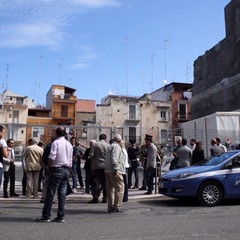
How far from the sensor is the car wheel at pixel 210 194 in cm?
1056

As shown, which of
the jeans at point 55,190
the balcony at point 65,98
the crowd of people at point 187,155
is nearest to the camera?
the jeans at point 55,190

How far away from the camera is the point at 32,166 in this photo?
12016 millimetres

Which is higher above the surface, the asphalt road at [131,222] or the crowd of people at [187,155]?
the crowd of people at [187,155]

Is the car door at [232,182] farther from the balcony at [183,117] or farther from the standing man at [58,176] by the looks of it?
the balcony at [183,117]

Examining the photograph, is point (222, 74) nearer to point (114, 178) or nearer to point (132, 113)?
point (114, 178)

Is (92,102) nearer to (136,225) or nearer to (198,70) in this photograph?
(198,70)

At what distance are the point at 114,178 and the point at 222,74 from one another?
89.5ft

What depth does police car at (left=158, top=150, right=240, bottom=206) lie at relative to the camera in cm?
1058

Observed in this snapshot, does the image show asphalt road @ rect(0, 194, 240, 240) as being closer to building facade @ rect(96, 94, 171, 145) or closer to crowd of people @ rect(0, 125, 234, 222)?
crowd of people @ rect(0, 125, 234, 222)

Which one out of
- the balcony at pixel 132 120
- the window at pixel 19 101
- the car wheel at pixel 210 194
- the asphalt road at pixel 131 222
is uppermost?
the window at pixel 19 101

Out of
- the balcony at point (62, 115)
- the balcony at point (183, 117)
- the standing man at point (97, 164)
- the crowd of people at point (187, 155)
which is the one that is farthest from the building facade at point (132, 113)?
the standing man at point (97, 164)

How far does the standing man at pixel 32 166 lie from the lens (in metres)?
12.1

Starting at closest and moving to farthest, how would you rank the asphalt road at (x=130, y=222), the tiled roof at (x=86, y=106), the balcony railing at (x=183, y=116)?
the asphalt road at (x=130, y=222) < the balcony railing at (x=183, y=116) < the tiled roof at (x=86, y=106)

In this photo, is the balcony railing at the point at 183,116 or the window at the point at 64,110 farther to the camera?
the window at the point at 64,110
